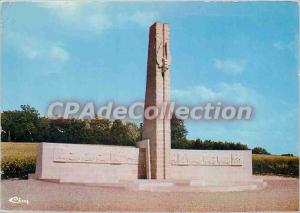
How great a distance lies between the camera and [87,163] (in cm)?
1608

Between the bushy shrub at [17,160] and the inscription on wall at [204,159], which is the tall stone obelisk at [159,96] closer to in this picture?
the inscription on wall at [204,159]

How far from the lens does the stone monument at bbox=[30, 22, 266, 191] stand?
15484mm

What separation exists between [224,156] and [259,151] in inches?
215

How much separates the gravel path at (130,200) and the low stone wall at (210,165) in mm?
4553

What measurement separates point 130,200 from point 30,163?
413 inches

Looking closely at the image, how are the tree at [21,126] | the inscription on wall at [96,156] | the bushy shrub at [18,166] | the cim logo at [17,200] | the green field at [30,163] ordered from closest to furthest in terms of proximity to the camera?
1. the cim logo at [17,200]
2. the inscription on wall at [96,156]
3. the bushy shrub at [18,166]
4. the green field at [30,163]
5. the tree at [21,126]

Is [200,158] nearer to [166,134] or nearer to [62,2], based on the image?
[166,134]

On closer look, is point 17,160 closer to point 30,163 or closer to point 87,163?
point 30,163

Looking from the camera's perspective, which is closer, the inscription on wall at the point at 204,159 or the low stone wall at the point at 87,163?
the low stone wall at the point at 87,163

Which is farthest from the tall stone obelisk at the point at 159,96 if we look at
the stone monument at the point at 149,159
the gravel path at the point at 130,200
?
the gravel path at the point at 130,200

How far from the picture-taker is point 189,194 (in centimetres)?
1338

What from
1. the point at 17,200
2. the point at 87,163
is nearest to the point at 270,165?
the point at 87,163

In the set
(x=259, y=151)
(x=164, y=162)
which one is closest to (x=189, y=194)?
(x=164, y=162)

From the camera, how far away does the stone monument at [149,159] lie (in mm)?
15484
